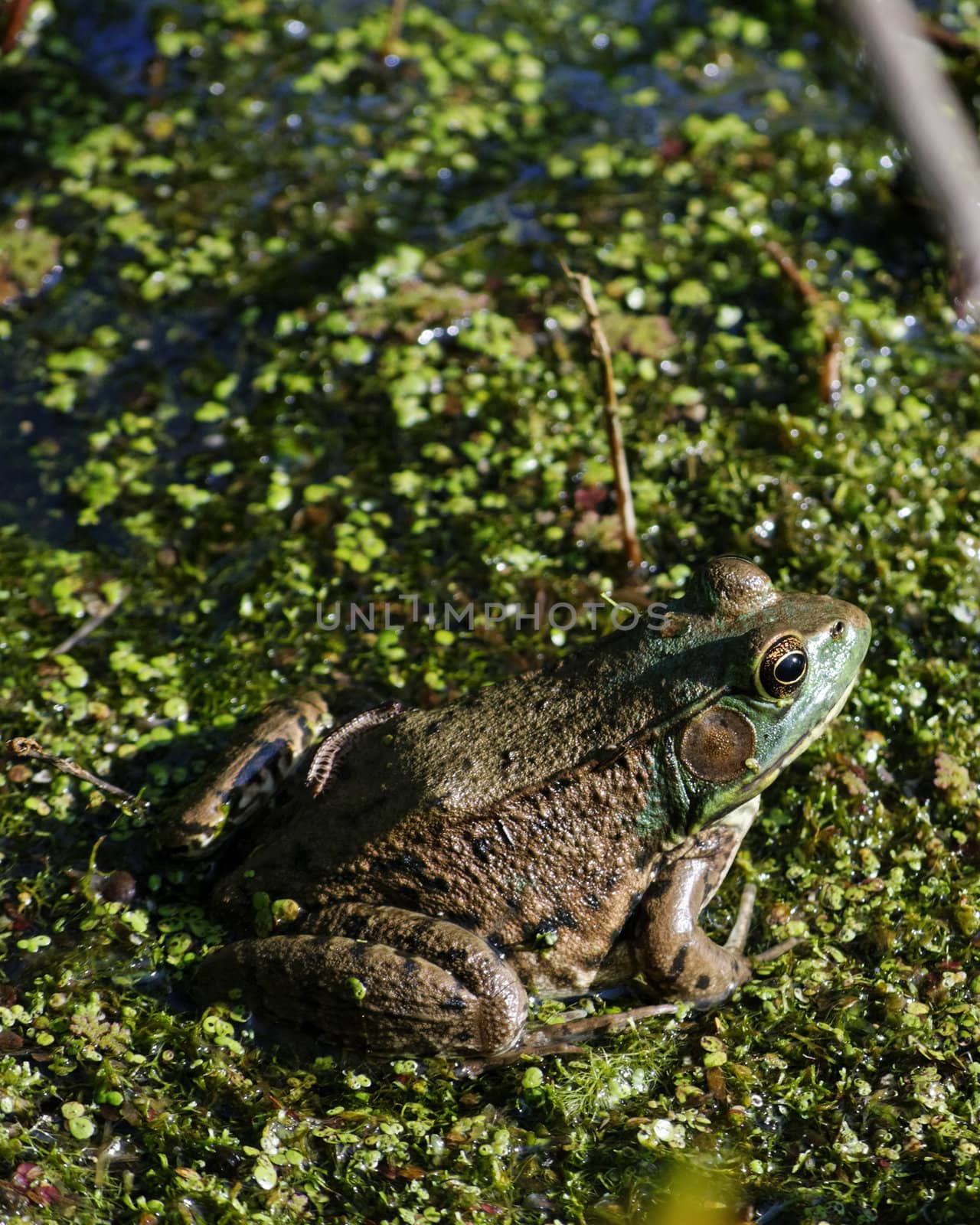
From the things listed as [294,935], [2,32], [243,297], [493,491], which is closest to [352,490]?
[493,491]

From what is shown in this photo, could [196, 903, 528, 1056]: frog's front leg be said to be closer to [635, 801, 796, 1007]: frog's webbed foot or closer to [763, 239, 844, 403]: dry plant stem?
[635, 801, 796, 1007]: frog's webbed foot

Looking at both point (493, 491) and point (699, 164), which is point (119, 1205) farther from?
point (699, 164)

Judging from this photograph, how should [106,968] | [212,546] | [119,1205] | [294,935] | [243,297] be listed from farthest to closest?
1. [243,297]
2. [212,546]
3. [106,968]
4. [294,935]
5. [119,1205]

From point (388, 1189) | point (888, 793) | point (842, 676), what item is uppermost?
point (842, 676)

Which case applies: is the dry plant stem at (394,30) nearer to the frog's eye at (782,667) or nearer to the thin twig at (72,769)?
the thin twig at (72,769)

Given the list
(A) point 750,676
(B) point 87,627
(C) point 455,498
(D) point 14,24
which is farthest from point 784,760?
(D) point 14,24

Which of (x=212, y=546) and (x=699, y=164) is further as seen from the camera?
(x=699, y=164)
